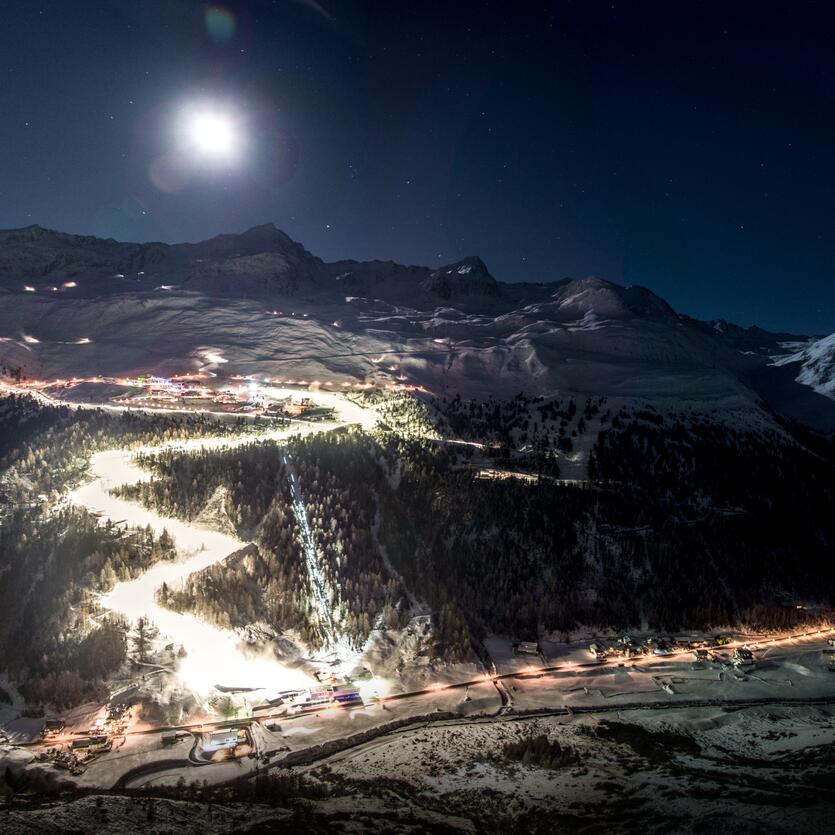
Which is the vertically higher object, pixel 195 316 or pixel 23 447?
pixel 195 316

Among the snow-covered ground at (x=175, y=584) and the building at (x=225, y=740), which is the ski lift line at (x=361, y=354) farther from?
the building at (x=225, y=740)

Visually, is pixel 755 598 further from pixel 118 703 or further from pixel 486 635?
pixel 118 703

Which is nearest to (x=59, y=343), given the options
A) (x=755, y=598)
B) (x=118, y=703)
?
(x=118, y=703)

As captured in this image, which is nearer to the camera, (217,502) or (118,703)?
(118,703)

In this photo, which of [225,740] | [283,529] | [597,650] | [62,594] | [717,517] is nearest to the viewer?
[225,740]

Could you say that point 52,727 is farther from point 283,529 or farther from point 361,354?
point 361,354

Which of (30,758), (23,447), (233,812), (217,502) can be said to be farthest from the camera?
(23,447)

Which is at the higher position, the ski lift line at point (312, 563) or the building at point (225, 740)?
the ski lift line at point (312, 563)

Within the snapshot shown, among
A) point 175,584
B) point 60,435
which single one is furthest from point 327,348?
point 175,584

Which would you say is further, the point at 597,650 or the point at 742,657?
the point at 742,657

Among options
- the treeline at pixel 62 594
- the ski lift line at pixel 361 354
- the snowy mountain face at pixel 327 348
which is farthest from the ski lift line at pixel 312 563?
the ski lift line at pixel 361 354

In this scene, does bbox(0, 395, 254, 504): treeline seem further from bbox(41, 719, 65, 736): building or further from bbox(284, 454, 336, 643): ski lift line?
bbox(41, 719, 65, 736): building
